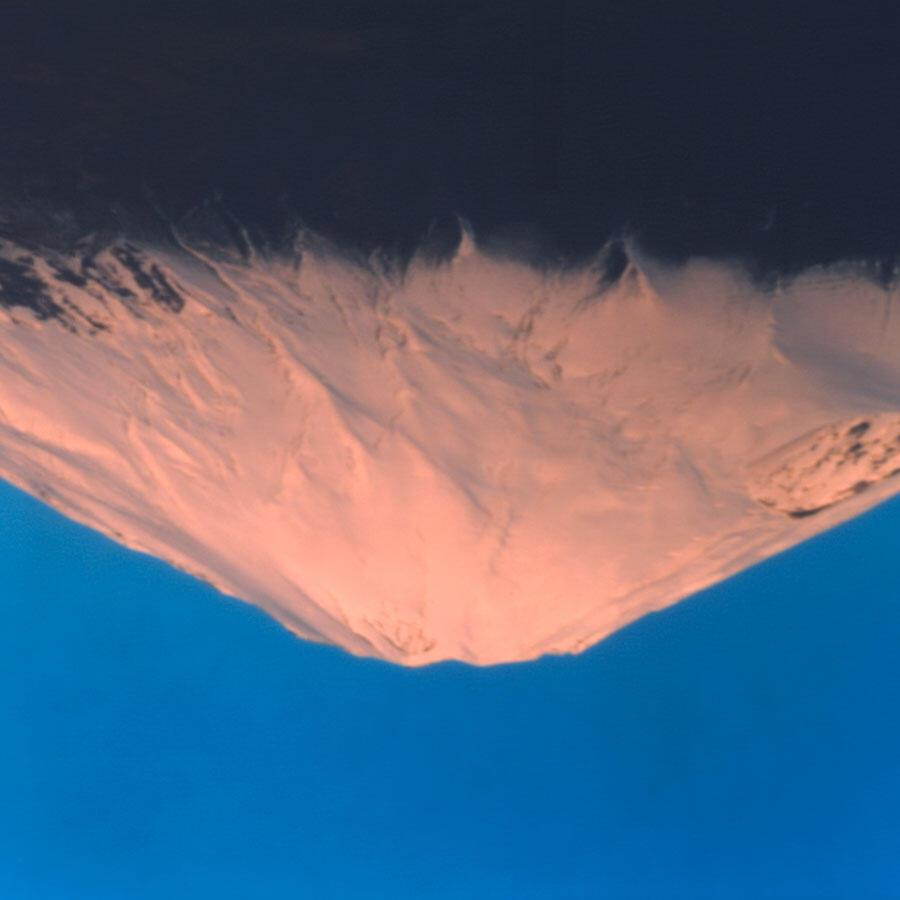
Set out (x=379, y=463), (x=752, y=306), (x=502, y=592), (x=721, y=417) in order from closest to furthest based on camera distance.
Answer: (x=752, y=306)
(x=721, y=417)
(x=379, y=463)
(x=502, y=592)

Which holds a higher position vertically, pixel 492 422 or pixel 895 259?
pixel 895 259

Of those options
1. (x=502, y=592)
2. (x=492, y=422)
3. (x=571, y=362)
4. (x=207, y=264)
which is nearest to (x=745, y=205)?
(x=571, y=362)

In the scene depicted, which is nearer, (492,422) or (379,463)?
(492,422)

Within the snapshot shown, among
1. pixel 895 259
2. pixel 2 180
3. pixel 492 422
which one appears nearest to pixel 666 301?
pixel 895 259

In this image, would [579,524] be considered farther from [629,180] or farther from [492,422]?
[629,180]

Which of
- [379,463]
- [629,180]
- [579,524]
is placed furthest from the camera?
[579,524]

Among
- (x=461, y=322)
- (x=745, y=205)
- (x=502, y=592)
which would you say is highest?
(x=745, y=205)
